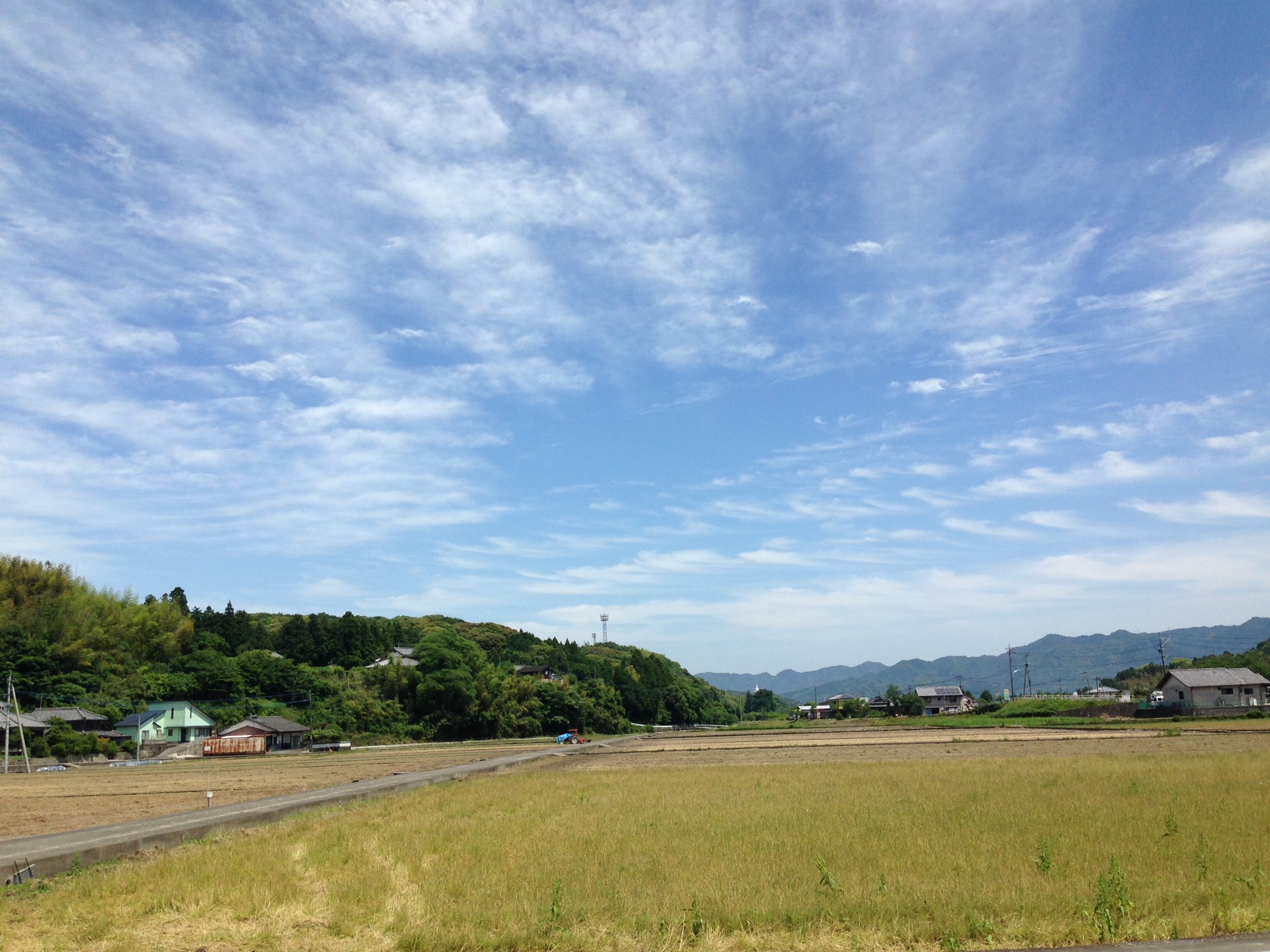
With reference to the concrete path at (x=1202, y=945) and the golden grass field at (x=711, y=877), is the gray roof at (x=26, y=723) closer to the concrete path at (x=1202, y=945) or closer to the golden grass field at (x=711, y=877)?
the golden grass field at (x=711, y=877)

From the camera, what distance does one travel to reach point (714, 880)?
486 inches

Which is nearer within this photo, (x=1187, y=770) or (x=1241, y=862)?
(x=1241, y=862)

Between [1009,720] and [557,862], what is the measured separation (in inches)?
3611

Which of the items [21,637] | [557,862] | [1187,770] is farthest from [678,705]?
[557,862]

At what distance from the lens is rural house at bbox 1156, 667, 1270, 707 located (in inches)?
3750

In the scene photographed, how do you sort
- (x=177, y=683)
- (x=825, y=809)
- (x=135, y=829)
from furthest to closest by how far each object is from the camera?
(x=177, y=683) < (x=825, y=809) < (x=135, y=829)

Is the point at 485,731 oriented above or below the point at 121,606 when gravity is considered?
below

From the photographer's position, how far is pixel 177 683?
8950 centimetres

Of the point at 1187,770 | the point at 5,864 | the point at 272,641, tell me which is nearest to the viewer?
the point at 5,864

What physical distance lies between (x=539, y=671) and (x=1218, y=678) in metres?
→ 92.4

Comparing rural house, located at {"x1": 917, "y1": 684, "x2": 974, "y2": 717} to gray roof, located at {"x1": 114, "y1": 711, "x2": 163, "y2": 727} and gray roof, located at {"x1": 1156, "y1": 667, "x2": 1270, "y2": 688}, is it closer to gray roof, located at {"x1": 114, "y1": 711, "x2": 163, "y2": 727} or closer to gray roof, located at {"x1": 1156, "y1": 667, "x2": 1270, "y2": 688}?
gray roof, located at {"x1": 1156, "y1": 667, "x2": 1270, "y2": 688}

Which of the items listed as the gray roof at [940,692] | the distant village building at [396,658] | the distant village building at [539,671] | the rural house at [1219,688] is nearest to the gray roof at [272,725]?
the distant village building at [396,658]

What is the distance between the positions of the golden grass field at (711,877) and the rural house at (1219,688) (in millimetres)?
87562

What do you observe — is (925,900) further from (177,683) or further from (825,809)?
(177,683)
